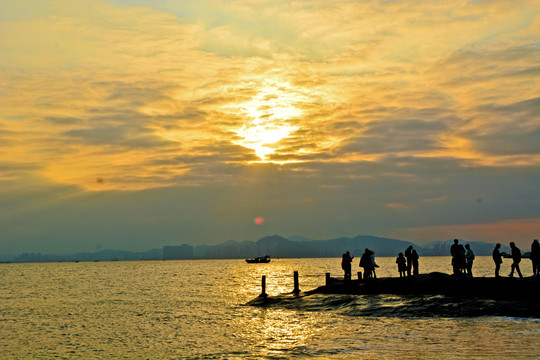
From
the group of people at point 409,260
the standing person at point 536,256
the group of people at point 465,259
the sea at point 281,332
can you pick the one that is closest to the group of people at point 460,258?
the group of people at point 465,259

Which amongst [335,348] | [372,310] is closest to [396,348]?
[335,348]

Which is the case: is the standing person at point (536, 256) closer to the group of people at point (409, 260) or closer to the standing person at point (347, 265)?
the group of people at point (409, 260)

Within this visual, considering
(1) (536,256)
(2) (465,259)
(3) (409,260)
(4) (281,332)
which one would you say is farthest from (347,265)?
(1) (536,256)

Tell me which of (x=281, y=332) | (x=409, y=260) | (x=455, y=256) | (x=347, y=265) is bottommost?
(x=281, y=332)

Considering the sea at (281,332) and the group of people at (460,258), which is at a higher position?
the group of people at (460,258)

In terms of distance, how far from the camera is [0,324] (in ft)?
134

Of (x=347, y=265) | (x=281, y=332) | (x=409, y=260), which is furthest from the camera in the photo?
(x=347, y=265)

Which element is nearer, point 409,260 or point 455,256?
point 455,256

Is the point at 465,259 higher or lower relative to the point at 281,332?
higher

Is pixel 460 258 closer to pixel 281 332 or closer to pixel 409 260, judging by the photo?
pixel 409 260

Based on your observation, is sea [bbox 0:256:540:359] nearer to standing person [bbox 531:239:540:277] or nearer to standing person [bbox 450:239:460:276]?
standing person [bbox 450:239:460:276]

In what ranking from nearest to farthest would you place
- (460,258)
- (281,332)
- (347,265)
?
(281,332), (460,258), (347,265)

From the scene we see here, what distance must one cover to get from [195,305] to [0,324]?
18.3 m

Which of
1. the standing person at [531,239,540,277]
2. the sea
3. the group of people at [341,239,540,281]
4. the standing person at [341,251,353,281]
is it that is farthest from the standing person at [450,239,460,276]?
the standing person at [341,251,353,281]
